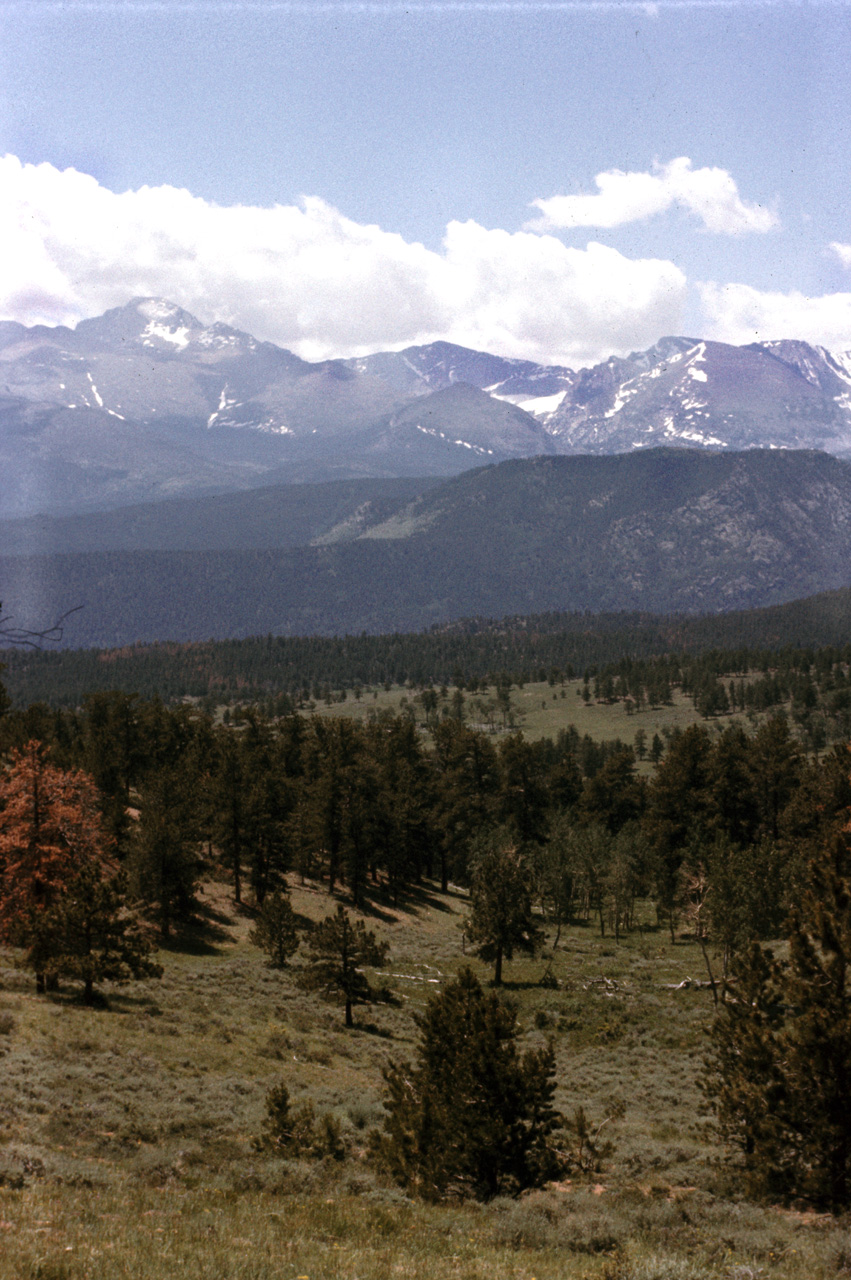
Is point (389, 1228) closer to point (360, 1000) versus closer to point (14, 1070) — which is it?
point (14, 1070)

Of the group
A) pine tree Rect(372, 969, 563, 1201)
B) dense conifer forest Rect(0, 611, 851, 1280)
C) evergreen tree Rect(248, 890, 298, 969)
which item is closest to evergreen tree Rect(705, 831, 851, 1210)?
dense conifer forest Rect(0, 611, 851, 1280)

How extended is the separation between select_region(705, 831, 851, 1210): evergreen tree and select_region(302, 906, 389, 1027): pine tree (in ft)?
89.0

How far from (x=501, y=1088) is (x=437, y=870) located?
93055 mm

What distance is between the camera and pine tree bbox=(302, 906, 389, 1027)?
155 ft

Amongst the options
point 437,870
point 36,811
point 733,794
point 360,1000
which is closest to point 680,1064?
point 360,1000

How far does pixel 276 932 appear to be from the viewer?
56438 mm

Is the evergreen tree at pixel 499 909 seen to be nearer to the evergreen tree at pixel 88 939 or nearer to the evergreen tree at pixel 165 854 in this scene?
the evergreen tree at pixel 165 854

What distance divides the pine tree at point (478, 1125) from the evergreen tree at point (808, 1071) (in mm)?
5065

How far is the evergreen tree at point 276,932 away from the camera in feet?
185

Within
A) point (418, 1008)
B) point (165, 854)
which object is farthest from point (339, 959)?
point (165, 854)

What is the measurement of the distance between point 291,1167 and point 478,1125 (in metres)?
4.88

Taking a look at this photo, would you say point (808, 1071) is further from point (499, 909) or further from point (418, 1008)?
point (499, 909)

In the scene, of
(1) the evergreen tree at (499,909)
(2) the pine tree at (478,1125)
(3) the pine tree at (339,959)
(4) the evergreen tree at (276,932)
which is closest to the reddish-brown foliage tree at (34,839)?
→ (3) the pine tree at (339,959)

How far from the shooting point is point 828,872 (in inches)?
874
